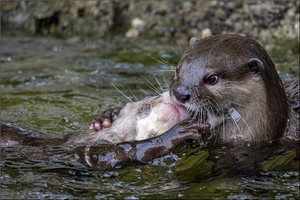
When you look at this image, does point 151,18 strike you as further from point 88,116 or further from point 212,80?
point 212,80

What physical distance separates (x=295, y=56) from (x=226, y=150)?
7.44 ft

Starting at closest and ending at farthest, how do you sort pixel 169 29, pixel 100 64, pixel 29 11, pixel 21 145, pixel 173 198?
1. pixel 173 198
2. pixel 21 145
3. pixel 100 64
4. pixel 169 29
5. pixel 29 11

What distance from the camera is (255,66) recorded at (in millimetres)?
3240

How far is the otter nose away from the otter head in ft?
0.33

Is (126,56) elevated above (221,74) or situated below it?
below

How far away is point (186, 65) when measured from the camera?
10.6 feet

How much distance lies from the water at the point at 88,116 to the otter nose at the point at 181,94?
0.23m

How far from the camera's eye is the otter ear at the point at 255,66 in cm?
323

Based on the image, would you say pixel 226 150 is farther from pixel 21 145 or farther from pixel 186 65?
pixel 21 145

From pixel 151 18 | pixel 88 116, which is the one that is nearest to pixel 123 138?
pixel 88 116

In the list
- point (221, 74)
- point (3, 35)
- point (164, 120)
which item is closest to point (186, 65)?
point (221, 74)

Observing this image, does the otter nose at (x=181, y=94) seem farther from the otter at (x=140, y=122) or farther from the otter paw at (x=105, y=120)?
the otter paw at (x=105, y=120)

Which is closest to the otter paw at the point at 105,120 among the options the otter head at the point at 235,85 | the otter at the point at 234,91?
the otter at the point at 234,91

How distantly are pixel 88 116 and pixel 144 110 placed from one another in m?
1.13
